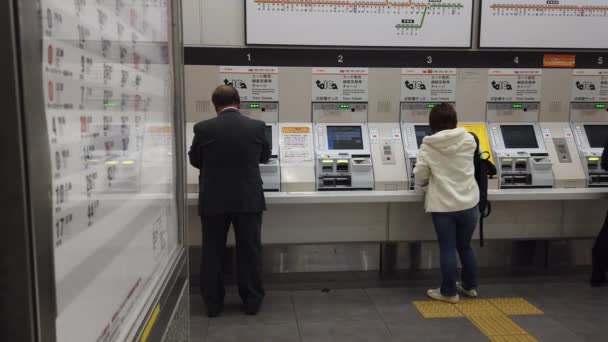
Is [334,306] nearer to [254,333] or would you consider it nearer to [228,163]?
[254,333]

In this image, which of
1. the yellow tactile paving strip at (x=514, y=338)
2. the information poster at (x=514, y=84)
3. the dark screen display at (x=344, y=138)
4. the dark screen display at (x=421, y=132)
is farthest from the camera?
the information poster at (x=514, y=84)

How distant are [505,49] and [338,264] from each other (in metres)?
2.51

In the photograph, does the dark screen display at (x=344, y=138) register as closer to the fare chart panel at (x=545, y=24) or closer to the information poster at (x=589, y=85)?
the fare chart panel at (x=545, y=24)

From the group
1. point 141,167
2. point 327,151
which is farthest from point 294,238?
point 141,167

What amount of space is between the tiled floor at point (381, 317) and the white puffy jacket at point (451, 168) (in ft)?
2.83

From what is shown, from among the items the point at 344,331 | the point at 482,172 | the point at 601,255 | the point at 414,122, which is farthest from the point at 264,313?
the point at 601,255

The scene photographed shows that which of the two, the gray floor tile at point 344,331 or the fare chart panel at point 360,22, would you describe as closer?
the gray floor tile at point 344,331

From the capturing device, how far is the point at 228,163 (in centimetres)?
339

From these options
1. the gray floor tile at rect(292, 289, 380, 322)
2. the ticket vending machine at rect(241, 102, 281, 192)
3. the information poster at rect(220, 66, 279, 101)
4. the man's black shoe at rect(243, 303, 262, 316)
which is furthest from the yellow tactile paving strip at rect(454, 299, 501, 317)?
the information poster at rect(220, 66, 279, 101)

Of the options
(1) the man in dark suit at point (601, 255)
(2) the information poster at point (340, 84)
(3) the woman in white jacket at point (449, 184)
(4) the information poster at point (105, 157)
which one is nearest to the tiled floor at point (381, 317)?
(1) the man in dark suit at point (601, 255)

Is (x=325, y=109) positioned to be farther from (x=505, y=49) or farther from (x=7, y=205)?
(x=7, y=205)

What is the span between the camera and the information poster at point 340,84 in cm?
433

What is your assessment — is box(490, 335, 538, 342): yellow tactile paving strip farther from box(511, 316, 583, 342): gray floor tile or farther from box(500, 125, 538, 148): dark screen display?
box(500, 125, 538, 148): dark screen display

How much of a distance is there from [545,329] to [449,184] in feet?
3.92
